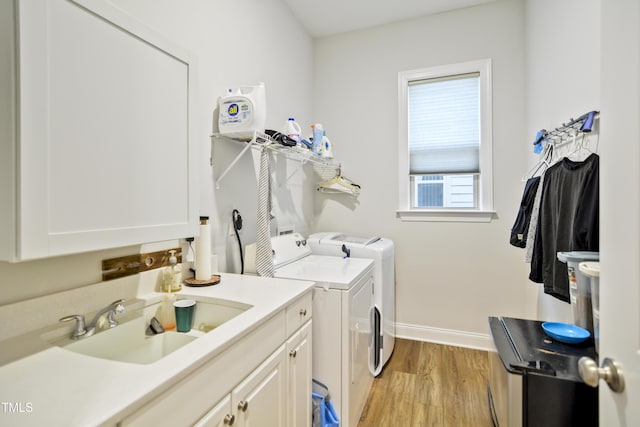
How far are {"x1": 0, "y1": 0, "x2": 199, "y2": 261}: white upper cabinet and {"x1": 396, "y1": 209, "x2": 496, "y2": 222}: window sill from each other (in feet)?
6.90

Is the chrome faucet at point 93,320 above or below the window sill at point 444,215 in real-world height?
below

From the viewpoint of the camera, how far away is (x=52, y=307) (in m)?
0.99

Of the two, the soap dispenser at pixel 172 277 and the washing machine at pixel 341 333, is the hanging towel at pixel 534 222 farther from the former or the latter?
the soap dispenser at pixel 172 277

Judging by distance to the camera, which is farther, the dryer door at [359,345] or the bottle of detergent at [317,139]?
the bottle of detergent at [317,139]

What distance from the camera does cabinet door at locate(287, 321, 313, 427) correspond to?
134 cm

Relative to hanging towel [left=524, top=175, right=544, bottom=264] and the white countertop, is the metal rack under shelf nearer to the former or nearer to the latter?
the white countertop

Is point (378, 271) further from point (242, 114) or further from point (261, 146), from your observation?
point (242, 114)

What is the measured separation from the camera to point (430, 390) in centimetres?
214

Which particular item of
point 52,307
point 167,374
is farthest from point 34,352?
point 167,374

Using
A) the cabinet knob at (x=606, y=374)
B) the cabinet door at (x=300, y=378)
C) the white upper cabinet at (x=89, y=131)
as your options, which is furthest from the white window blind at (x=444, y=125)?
the cabinet knob at (x=606, y=374)

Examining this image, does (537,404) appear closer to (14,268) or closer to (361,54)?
(14,268)

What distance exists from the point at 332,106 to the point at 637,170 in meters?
2.81

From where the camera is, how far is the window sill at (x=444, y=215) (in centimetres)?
267

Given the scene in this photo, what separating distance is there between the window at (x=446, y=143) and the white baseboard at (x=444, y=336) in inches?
40.1
